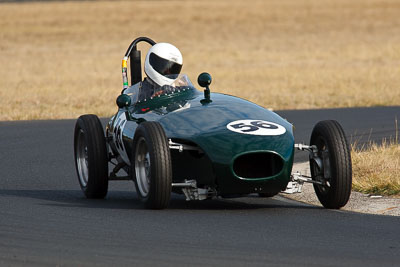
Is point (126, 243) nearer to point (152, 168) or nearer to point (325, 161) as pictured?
point (152, 168)

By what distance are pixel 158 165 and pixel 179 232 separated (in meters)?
0.91

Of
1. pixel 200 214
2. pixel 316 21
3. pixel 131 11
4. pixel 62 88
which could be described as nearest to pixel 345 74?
pixel 62 88

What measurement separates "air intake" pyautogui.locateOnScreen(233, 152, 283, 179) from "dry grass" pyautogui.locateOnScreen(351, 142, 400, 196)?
6.64ft

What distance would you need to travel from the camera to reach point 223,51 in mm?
44375

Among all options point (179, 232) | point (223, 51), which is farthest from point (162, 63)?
point (223, 51)

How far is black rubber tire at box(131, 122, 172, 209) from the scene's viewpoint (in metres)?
9.08

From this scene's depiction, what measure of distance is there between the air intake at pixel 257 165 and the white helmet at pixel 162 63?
6.52 ft

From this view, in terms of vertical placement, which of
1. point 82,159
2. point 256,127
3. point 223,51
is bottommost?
point 223,51

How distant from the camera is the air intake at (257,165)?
30.2 feet

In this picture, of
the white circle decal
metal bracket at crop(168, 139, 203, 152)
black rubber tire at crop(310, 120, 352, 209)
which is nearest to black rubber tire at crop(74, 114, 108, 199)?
metal bracket at crop(168, 139, 203, 152)

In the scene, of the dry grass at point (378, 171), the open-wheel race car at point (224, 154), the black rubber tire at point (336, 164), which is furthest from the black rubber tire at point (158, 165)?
the dry grass at point (378, 171)

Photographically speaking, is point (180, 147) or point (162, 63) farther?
point (162, 63)

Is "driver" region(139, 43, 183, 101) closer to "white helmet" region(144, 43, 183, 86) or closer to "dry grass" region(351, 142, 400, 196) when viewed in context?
"white helmet" region(144, 43, 183, 86)

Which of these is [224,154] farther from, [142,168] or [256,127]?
[142,168]
